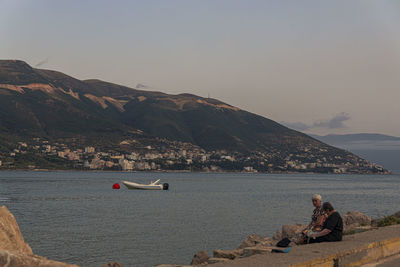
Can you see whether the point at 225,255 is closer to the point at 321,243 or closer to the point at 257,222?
the point at 321,243

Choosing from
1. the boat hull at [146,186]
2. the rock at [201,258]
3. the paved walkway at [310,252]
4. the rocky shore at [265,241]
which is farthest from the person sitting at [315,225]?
the boat hull at [146,186]

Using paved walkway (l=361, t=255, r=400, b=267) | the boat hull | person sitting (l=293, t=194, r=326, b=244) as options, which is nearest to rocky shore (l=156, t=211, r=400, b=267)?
person sitting (l=293, t=194, r=326, b=244)

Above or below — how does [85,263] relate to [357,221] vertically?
below

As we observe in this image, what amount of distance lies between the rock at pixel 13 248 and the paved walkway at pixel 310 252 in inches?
137

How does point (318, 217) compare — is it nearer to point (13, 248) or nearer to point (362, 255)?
point (362, 255)

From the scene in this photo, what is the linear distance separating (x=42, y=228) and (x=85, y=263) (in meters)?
17.4

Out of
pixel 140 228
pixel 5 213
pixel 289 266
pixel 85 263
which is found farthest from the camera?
pixel 140 228

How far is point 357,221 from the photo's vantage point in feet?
105

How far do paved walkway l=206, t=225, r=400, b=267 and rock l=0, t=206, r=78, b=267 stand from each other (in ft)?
11.4

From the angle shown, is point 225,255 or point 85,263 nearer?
point 225,255

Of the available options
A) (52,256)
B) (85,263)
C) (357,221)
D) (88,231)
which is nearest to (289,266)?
(85,263)

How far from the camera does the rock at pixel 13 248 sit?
780cm

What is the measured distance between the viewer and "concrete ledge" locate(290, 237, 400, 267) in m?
10.5

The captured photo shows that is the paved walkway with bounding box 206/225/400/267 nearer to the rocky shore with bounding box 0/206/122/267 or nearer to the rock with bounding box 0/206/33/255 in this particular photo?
the rocky shore with bounding box 0/206/122/267
